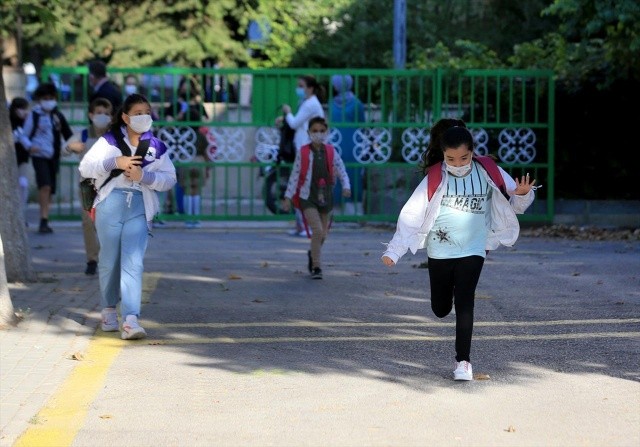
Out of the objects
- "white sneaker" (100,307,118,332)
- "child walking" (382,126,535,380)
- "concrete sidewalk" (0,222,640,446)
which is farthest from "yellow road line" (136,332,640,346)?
"child walking" (382,126,535,380)

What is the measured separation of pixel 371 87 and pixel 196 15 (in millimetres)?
18433

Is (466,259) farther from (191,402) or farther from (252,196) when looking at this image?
(252,196)

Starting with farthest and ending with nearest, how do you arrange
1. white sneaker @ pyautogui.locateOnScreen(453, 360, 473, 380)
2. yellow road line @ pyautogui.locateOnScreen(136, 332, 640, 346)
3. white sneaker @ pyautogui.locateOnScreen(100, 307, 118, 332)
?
white sneaker @ pyautogui.locateOnScreen(100, 307, 118, 332) < yellow road line @ pyautogui.locateOnScreen(136, 332, 640, 346) < white sneaker @ pyautogui.locateOnScreen(453, 360, 473, 380)

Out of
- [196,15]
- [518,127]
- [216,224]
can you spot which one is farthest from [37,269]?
[196,15]

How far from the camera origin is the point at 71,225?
60.6ft

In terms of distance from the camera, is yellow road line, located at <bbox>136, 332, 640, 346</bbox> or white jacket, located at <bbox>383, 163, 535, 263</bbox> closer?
white jacket, located at <bbox>383, 163, 535, 263</bbox>

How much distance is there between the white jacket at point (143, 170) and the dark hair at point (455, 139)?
226cm

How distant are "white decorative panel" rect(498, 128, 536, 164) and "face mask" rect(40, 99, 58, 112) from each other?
5720mm

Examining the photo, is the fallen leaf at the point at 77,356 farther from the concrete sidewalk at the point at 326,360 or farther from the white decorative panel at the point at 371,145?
the white decorative panel at the point at 371,145

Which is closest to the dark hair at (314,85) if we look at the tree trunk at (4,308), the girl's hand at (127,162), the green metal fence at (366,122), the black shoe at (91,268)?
the green metal fence at (366,122)

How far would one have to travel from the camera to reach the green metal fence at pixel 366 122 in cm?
1780

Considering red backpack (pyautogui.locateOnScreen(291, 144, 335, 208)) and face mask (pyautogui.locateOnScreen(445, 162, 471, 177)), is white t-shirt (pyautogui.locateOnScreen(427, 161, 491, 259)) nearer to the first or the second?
face mask (pyautogui.locateOnScreen(445, 162, 471, 177))

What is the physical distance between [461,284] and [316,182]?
16.6ft

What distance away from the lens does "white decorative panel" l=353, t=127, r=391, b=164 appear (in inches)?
706
